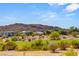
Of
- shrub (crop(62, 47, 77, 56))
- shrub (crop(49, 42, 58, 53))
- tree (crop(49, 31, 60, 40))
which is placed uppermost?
tree (crop(49, 31, 60, 40))

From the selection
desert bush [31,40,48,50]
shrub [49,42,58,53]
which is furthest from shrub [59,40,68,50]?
desert bush [31,40,48,50]

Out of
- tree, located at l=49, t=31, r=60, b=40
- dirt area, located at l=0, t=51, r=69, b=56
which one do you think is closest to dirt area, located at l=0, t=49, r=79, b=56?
dirt area, located at l=0, t=51, r=69, b=56

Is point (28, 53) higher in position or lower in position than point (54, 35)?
lower

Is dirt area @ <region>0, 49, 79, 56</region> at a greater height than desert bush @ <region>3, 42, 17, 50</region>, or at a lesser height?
lesser

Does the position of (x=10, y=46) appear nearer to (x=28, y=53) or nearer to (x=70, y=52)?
(x=28, y=53)

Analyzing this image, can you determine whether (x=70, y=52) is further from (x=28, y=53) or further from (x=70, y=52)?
(x=28, y=53)

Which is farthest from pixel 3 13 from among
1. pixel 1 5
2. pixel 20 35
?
pixel 20 35

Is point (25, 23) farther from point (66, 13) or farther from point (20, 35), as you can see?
point (66, 13)

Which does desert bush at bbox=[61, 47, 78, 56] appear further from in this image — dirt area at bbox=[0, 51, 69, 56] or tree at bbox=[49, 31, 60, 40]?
tree at bbox=[49, 31, 60, 40]

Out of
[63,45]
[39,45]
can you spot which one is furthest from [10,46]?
[63,45]

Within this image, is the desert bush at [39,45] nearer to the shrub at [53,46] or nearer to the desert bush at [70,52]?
the shrub at [53,46]

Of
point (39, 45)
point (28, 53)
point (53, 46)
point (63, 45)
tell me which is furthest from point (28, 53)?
point (63, 45)
